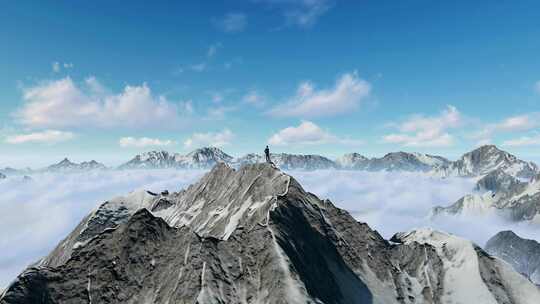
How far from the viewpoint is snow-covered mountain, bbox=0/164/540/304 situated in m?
117

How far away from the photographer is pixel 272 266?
126625 millimetres

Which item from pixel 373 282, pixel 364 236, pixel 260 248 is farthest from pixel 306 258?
pixel 364 236

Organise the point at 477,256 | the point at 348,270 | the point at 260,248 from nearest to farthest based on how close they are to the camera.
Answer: the point at 260,248
the point at 348,270
the point at 477,256

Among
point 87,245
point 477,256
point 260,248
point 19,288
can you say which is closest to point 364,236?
point 477,256

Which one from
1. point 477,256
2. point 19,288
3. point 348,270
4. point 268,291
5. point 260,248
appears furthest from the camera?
point 477,256

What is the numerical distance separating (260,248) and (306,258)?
17438 millimetres

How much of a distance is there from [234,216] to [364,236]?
5965 cm

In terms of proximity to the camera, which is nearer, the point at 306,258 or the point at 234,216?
the point at 306,258

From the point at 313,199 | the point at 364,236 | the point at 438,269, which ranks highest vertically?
the point at 313,199

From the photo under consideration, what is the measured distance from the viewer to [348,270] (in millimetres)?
162375

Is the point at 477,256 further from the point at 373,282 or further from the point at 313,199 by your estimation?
the point at 313,199

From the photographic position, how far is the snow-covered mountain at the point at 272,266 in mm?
117250

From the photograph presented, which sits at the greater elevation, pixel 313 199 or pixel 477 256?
pixel 313 199

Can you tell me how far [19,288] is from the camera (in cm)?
10350
